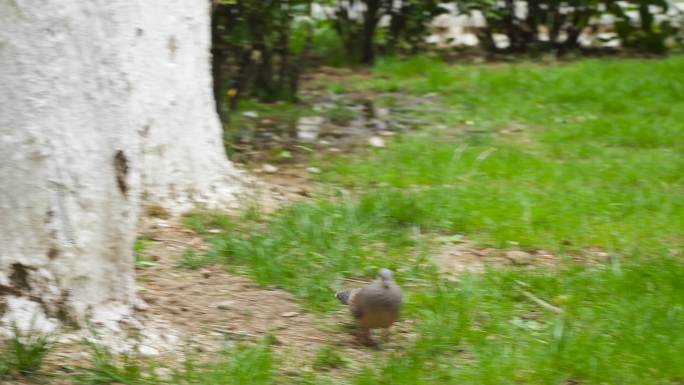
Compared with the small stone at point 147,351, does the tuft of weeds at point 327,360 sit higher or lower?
lower

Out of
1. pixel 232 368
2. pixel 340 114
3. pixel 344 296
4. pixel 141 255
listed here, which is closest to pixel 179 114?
pixel 141 255

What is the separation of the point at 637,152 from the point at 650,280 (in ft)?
8.88

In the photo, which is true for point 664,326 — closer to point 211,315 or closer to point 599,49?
point 211,315

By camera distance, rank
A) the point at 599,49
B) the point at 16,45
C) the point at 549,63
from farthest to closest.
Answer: the point at 599,49 → the point at 549,63 → the point at 16,45

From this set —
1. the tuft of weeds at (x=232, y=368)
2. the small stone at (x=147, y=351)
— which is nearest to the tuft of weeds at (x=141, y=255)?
the small stone at (x=147, y=351)

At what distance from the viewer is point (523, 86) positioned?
30.8 ft

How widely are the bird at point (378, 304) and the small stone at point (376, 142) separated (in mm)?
3443

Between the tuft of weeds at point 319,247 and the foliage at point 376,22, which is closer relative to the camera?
the tuft of weeds at point 319,247

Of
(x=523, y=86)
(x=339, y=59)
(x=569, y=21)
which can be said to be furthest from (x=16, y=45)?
(x=569, y=21)

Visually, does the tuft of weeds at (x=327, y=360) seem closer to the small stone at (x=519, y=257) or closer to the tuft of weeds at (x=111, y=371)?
the tuft of weeds at (x=111, y=371)

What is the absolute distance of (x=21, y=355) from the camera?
3449 mm

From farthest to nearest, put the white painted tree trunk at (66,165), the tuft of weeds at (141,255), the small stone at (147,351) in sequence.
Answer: the tuft of weeds at (141,255), the small stone at (147,351), the white painted tree trunk at (66,165)

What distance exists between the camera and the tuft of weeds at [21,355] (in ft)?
11.3

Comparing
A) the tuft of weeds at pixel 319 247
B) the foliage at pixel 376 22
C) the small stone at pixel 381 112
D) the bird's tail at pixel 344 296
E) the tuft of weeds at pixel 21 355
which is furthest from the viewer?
the foliage at pixel 376 22
